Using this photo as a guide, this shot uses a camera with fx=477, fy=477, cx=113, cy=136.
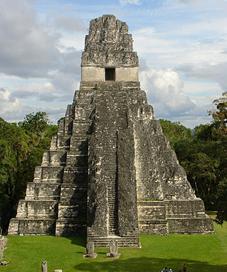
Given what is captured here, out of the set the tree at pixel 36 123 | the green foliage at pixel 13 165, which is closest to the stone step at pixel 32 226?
the green foliage at pixel 13 165

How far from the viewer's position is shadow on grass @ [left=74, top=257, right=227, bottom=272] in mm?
14886

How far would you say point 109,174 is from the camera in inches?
827

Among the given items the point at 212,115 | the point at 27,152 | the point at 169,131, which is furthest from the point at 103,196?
the point at 169,131

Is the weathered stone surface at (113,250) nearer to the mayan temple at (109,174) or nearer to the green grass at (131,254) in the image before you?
the green grass at (131,254)

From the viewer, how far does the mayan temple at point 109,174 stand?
1988 cm

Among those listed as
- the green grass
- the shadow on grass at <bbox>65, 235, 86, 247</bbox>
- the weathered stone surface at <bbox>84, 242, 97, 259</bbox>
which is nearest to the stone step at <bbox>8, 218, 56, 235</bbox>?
the green grass

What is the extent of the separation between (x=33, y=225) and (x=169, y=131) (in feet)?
110

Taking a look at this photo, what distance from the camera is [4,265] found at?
15.7 metres

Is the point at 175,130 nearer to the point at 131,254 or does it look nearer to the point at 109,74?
the point at 109,74

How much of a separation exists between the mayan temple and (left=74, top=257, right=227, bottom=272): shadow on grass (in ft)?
7.30

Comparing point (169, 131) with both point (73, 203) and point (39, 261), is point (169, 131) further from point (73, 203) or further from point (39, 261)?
point (39, 261)

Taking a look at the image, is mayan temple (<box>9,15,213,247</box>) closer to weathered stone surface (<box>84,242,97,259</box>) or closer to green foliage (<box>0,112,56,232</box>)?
weathered stone surface (<box>84,242,97,259</box>)

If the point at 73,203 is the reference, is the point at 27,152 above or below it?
above

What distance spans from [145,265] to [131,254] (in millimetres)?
1642
